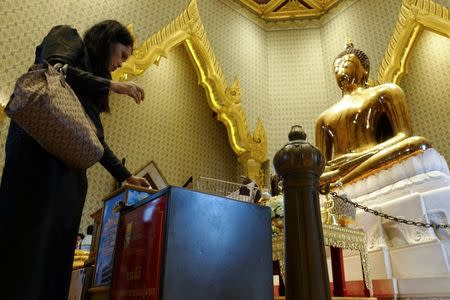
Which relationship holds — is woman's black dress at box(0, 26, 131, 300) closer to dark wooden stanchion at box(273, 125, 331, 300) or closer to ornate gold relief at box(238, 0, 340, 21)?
dark wooden stanchion at box(273, 125, 331, 300)

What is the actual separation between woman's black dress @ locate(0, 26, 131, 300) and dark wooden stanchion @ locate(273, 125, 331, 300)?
50 cm

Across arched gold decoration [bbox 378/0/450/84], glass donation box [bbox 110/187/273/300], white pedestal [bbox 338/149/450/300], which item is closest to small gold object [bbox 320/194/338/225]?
white pedestal [bbox 338/149/450/300]

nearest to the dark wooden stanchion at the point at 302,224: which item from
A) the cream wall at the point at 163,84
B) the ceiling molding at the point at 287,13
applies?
the cream wall at the point at 163,84

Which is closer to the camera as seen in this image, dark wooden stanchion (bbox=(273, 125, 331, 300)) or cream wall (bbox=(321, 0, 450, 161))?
dark wooden stanchion (bbox=(273, 125, 331, 300))

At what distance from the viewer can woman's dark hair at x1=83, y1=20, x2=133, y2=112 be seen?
43.4 inches

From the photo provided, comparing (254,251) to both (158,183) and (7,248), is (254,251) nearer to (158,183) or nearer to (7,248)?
(7,248)

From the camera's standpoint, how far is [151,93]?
437 cm

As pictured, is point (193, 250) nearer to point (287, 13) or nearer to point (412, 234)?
point (412, 234)

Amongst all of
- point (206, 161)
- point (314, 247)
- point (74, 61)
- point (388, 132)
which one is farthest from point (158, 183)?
point (314, 247)

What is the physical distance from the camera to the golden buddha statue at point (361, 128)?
274cm

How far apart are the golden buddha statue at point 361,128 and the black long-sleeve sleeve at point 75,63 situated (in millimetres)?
2080

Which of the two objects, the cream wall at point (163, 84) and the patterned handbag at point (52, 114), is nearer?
the patterned handbag at point (52, 114)

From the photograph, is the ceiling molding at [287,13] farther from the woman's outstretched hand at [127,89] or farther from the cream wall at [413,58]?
the woman's outstretched hand at [127,89]

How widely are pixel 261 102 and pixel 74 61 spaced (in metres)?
4.16
